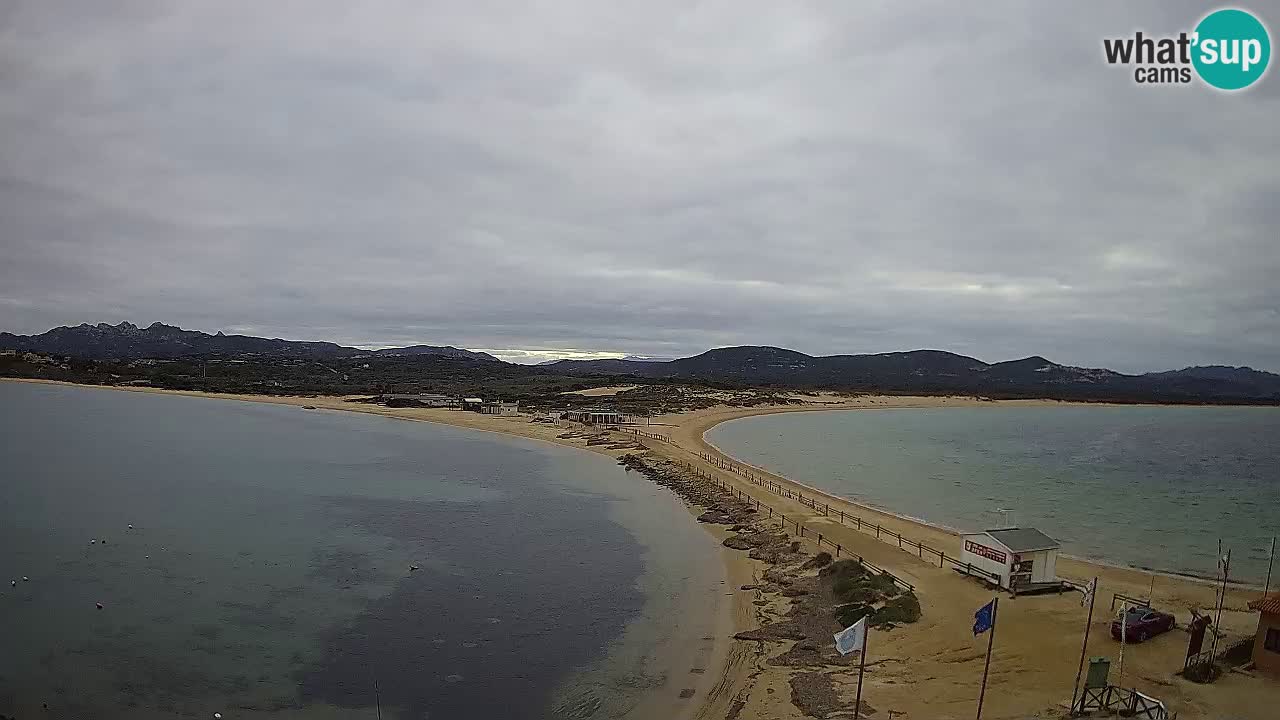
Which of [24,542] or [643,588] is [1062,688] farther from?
[24,542]

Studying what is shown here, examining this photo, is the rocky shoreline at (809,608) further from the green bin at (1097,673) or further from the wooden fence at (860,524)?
the green bin at (1097,673)

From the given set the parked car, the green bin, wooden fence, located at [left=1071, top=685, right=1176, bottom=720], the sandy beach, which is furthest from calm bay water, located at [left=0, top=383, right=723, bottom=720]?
the parked car

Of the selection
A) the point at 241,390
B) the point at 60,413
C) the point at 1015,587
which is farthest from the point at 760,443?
the point at 241,390

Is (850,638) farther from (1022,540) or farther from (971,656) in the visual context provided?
(1022,540)

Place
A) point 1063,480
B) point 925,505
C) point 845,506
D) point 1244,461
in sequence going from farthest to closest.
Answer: point 1244,461 < point 1063,480 < point 925,505 < point 845,506

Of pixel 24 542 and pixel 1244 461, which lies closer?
pixel 24 542

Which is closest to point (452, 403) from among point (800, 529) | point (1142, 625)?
point (800, 529)
